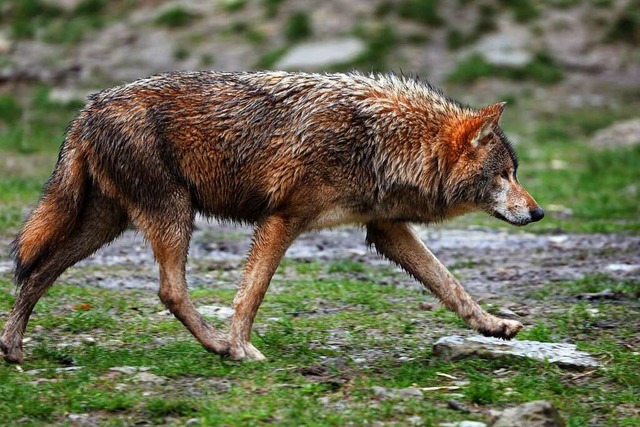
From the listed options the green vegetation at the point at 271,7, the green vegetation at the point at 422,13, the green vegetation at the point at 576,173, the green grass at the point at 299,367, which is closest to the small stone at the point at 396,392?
the green grass at the point at 299,367

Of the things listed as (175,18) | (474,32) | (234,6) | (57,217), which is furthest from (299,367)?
(234,6)

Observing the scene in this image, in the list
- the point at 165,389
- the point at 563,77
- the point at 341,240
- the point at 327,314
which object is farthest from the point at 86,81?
the point at 165,389

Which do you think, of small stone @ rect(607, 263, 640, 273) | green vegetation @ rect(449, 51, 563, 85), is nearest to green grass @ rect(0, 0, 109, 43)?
green vegetation @ rect(449, 51, 563, 85)

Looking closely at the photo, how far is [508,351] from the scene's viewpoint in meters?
6.80

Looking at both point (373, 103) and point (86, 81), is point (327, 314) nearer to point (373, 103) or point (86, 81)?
point (373, 103)

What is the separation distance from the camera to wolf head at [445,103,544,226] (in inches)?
289

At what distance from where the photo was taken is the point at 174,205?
6.95 metres

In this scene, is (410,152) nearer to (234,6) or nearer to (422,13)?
(422,13)

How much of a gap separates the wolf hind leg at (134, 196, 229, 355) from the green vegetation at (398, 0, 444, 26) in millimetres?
13999

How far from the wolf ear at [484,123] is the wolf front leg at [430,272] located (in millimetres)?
748

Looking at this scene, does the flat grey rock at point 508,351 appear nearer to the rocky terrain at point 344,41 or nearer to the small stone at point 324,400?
the small stone at point 324,400

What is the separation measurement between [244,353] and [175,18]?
577 inches

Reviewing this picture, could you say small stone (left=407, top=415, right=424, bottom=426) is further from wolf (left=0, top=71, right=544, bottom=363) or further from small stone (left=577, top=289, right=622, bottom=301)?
small stone (left=577, top=289, right=622, bottom=301)

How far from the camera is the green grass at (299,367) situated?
5848mm
